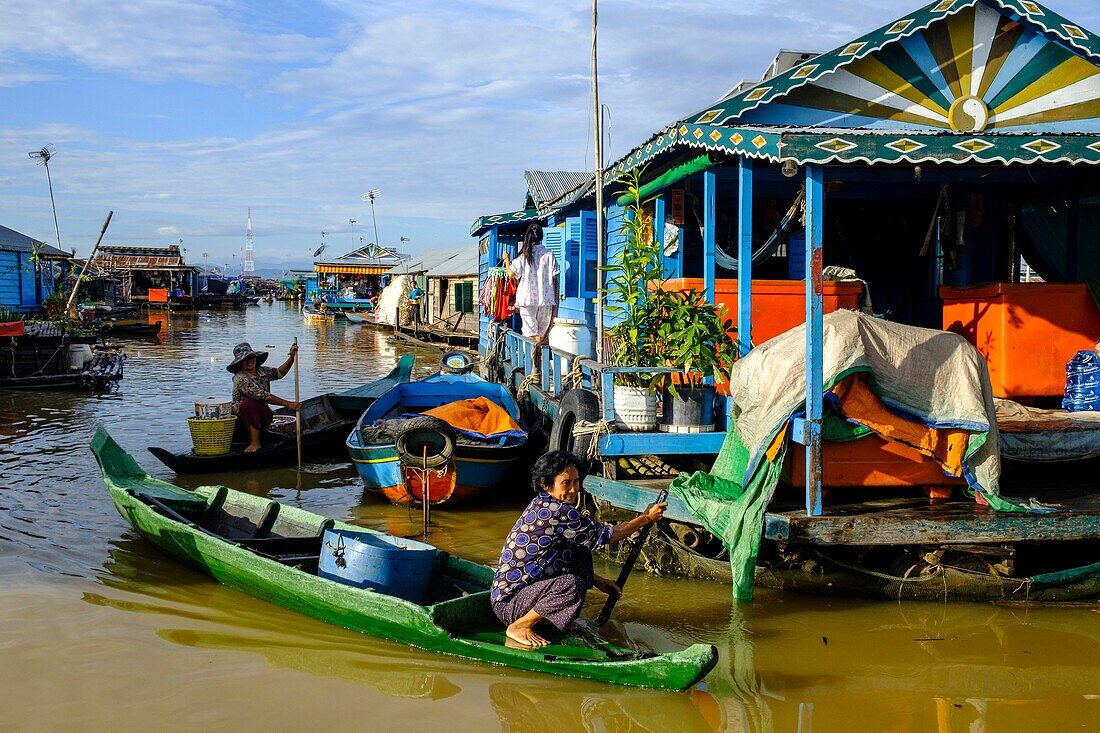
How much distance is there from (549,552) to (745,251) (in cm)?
308

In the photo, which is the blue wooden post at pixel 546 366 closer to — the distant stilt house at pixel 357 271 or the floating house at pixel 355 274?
the floating house at pixel 355 274

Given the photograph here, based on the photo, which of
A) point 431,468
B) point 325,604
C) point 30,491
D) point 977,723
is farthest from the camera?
point 30,491

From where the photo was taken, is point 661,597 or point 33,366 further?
point 33,366

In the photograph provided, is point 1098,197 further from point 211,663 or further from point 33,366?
point 33,366

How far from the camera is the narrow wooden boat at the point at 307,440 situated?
1148 cm

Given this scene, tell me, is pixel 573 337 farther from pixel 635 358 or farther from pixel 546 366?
pixel 635 358

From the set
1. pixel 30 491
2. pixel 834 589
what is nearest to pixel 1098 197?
pixel 834 589

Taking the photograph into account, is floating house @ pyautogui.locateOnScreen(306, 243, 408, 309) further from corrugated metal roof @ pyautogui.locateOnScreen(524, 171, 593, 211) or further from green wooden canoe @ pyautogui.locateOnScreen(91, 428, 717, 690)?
green wooden canoe @ pyautogui.locateOnScreen(91, 428, 717, 690)

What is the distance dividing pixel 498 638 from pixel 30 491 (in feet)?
24.9

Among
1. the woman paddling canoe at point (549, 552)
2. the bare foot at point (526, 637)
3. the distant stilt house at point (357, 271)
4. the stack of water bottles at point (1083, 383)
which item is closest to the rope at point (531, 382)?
the stack of water bottles at point (1083, 383)

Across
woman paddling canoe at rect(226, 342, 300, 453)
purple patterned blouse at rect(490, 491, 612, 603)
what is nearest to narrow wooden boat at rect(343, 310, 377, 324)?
woman paddling canoe at rect(226, 342, 300, 453)

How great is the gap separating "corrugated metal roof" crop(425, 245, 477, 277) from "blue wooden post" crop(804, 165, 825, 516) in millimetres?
25010

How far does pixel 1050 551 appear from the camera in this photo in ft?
23.4

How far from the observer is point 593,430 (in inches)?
305
